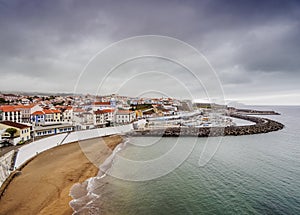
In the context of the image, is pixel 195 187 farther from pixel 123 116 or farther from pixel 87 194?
pixel 123 116

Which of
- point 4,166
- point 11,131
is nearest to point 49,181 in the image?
point 4,166

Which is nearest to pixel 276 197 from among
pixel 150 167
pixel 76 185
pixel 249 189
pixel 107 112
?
pixel 249 189

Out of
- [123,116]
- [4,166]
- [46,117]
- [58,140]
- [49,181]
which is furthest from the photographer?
[123,116]

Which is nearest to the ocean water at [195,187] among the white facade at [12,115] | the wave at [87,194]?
the wave at [87,194]

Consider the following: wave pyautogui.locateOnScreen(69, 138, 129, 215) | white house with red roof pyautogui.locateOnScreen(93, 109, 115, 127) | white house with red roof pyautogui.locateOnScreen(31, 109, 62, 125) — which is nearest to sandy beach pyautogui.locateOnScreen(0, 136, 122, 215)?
wave pyautogui.locateOnScreen(69, 138, 129, 215)

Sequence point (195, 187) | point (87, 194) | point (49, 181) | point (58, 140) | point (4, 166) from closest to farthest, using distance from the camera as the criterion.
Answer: point (87, 194), point (4, 166), point (195, 187), point (49, 181), point (58, 140)

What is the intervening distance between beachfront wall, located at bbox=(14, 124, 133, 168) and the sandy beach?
0.44 m

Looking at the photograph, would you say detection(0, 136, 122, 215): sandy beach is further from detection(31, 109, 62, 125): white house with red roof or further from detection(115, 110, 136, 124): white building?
detection(115, 110, 136, 124): white building

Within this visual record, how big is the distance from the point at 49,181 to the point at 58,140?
26.6 feet

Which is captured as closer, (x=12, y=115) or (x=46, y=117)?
(x=12, y=115)

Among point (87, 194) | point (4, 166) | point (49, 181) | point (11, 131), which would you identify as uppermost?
point (11, 131)

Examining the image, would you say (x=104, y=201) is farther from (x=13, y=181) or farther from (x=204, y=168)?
(x=204, y=168)

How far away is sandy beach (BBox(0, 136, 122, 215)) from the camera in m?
6.59

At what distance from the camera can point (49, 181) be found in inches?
345
